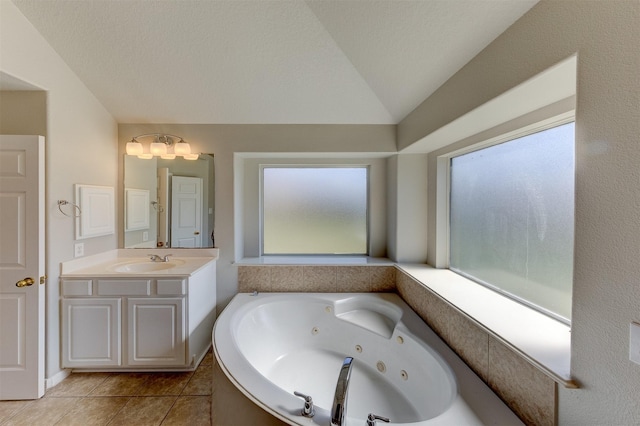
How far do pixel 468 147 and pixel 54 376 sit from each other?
373cm

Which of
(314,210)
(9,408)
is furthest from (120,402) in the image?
(314,210)

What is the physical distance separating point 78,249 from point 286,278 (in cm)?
182

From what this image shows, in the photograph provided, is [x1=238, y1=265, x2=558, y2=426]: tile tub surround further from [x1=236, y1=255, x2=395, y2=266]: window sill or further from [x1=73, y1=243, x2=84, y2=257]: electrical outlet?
[x1=73, y1=243, x2=84, y2=257]: electrical outlet

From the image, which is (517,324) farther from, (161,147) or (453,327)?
(161,147)

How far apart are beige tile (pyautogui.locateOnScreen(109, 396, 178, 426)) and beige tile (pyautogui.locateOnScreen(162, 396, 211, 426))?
0.05m

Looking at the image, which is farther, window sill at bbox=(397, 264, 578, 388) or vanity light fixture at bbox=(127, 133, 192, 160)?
vanity light fixture at bbox=(127, 133, 192, 160)

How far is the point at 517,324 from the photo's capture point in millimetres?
1350

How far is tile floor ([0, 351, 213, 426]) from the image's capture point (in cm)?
168

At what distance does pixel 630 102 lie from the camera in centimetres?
78

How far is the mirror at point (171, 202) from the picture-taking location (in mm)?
2678

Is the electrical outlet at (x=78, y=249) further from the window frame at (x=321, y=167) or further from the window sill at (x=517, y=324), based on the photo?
the window sill at (x=517, y=324)

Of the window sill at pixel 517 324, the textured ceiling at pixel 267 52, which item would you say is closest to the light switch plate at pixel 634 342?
the window sill at pixel 517 324

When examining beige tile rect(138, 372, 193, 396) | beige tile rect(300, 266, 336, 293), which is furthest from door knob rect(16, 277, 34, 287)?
beige tile rect(300, 266, 336, 293)

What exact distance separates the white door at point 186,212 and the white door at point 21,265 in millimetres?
987
